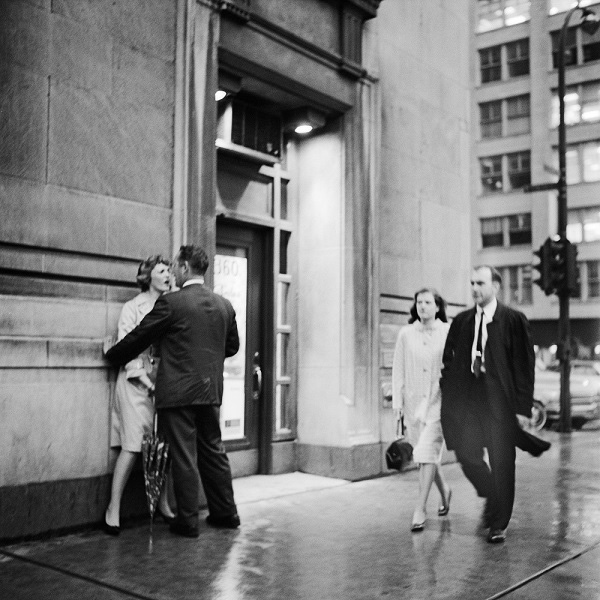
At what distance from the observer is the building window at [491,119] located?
42.0 m

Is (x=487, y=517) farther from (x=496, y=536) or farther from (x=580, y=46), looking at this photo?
(x=580, y=46)

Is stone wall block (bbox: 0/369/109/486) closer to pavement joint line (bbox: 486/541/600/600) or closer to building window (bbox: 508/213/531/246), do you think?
pavement joint line (bbox: 486/541/600/600)

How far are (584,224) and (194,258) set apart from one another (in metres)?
37.0

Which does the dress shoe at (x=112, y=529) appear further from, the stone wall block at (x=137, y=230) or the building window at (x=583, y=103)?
the building window at (x=583, y=103)

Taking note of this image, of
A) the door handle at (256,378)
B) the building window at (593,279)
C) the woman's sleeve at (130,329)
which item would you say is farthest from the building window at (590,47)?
the woman's sleeve at (130,329)

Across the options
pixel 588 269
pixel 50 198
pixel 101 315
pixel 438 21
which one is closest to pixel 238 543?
pixel 101 315

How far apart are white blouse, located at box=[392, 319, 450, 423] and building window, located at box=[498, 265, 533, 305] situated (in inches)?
1401

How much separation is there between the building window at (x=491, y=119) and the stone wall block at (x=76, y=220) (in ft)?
126

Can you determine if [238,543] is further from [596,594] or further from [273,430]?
Result: [273,430]

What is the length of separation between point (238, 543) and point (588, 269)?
1461 inches

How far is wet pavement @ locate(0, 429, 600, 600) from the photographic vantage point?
4.48 metres

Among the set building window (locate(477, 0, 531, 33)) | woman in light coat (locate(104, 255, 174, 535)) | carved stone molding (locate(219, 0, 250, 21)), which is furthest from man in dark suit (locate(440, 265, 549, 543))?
building window (locate(477, 0, 531, 33))

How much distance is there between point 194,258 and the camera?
612 centimetres

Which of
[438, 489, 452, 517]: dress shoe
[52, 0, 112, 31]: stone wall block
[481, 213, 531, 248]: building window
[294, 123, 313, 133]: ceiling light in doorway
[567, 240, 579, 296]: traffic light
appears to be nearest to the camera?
[52, 0, 112, 31]: stone wall block
